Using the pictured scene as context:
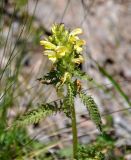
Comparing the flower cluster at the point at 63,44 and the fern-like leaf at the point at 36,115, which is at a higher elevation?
the flower cluster at the point at 63,44

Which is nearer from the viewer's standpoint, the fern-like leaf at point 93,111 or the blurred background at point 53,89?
the fern-like leaf at point 93,111

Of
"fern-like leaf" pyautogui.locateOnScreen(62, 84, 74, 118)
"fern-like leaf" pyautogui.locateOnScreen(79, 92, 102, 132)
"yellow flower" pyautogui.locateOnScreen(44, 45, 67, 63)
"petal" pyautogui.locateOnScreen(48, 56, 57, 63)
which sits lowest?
"fern-like leaf" pyautogui.locateOnScreen(79, 92, 102, 132)

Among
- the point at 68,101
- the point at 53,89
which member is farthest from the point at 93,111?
the point at 53,89

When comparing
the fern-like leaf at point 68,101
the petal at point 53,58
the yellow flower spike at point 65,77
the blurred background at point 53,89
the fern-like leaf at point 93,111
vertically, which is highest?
the blurred background at point 53,89

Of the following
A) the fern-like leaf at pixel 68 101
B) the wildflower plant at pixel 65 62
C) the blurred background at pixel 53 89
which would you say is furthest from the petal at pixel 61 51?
the blurred background at pixel 53 89

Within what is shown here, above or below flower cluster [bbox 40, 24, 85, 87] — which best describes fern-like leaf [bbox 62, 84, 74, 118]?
below

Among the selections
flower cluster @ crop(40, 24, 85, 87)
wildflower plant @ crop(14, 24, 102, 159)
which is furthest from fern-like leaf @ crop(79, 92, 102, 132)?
flower cluster @ crop(40, 24, 85, 87)

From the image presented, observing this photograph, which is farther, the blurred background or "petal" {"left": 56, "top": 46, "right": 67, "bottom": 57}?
the blurred background

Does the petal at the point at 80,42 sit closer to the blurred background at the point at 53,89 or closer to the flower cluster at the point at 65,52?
the flower cluster at the point at 65,52

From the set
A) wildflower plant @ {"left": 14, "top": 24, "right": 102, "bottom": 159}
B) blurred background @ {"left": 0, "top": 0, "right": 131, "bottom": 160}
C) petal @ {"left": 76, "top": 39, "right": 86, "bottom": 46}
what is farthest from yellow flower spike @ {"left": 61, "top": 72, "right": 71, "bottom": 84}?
blurred background @ {"left": 0, "top": 0, "right": 131, "bottom": 160}

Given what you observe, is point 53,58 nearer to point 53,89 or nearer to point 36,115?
point 36,115

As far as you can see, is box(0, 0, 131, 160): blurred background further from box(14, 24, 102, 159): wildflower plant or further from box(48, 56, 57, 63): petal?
box(48, 56, 57, 63): petal
